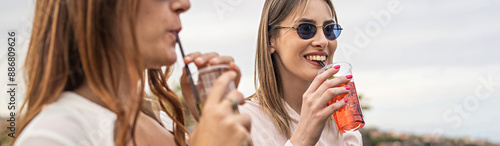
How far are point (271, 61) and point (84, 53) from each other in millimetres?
2176

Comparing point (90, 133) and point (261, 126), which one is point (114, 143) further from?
point (261, 126)

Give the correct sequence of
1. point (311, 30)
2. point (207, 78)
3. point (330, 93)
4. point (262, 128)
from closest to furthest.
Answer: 1. point (207, 78)
2. point (330, 93)
3. point (262, 128)
4. point (311, 30)

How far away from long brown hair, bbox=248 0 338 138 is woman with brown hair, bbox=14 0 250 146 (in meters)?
1.89

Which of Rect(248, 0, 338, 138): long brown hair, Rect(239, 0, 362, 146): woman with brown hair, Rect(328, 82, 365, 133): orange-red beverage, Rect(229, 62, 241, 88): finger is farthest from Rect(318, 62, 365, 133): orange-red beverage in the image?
Rect(229, 62, 241, 88): finger

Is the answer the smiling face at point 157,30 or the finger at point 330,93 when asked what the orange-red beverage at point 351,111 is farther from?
the smiling face at point 157,30

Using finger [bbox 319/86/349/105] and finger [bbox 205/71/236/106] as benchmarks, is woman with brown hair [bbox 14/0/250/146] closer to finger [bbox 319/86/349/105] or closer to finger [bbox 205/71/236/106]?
finger [bbox 205/71/236/106]

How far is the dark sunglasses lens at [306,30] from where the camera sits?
11.3ft

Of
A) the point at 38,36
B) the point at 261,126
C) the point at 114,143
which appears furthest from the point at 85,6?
the point at 261,126

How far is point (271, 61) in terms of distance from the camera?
357cm

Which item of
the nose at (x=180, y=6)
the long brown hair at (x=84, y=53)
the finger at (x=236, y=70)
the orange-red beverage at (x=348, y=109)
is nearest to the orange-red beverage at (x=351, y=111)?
the orange-red beverage at (x=348, y=109)

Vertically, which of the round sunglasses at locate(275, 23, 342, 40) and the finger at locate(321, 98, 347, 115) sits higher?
the round sunglasses at locate(275, 23, 342, 40)

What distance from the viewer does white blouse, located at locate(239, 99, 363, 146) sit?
3.29 m

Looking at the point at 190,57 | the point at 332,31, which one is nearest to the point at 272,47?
the point at 332,31

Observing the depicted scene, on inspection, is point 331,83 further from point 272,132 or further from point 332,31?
point 332,31
